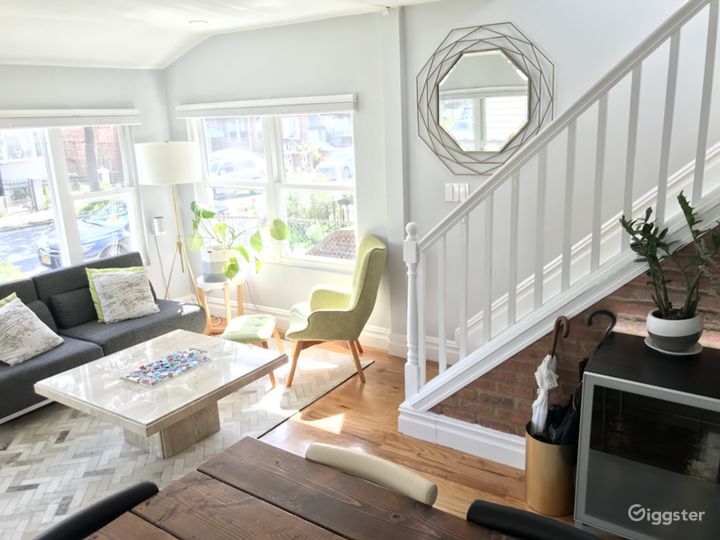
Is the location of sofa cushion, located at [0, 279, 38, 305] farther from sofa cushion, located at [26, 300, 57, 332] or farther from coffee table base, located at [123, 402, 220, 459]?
coffee table base, located at [123, 402, 220, 459]

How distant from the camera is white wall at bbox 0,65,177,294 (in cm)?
429

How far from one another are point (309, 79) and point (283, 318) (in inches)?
78.7

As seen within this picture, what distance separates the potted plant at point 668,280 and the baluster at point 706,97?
10 cm

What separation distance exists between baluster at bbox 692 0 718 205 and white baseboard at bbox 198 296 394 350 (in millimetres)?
2521

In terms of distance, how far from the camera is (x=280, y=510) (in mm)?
1288

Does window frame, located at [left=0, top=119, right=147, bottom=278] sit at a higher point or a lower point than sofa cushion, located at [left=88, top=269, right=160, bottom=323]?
higher

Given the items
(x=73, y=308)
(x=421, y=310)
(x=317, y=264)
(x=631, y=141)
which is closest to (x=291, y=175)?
(x=317, y=264)

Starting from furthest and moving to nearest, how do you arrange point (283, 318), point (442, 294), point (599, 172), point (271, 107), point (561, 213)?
point (283, 318)
point (271, 107)
point (561, 213)
point (442, 294)
point (599, 172)

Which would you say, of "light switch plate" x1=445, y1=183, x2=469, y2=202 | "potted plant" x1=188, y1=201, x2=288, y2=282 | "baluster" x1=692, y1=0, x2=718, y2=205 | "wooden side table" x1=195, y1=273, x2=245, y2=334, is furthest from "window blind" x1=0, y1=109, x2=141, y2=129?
"baluster" x1=692, y1=0, x2=718, y2=205

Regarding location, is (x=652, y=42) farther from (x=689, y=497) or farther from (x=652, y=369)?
(x=689, y=497)

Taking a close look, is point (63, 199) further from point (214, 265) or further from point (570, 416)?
point (570, 416)

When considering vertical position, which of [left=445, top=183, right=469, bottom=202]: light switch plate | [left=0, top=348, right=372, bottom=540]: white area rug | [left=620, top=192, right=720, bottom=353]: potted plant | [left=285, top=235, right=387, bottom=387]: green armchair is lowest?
[left=0, top=348, right=372, bottom=540]: white area rug

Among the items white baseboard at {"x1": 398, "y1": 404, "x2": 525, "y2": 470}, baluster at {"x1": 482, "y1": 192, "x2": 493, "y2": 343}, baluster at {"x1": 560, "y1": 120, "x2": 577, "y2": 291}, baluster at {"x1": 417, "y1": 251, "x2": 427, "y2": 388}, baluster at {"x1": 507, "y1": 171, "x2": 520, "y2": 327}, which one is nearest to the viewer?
baluster at {"x1": 560, "y1": 120, "x2": 577, "y2": 291}

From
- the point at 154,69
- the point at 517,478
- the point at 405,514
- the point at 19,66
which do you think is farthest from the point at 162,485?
the point at 154,69
